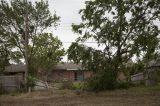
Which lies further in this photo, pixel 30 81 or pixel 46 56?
pixel 46 56

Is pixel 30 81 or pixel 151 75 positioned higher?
pixel 151 75

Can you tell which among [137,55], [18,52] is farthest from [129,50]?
[18,52]

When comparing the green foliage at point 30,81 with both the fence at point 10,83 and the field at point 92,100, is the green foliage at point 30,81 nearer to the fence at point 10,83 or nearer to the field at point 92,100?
the fence at point 10,83

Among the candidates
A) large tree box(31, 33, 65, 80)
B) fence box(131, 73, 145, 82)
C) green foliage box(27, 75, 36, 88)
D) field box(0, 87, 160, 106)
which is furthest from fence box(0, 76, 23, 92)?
large tree box(31, 33, 65, 80)

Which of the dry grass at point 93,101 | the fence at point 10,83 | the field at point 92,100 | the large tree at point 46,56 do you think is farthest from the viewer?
the large tree at point 46,56

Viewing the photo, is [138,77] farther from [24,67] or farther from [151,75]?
[24,67]

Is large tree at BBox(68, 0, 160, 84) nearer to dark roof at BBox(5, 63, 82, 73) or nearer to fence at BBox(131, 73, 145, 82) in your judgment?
fence at BBox(131, 73, 145, 82)

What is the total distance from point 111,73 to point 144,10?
664cm

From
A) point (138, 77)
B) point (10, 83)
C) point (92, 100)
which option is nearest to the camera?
point (92, 100)

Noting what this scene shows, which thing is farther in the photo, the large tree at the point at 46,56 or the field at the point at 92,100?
the large tree at the point at 46,56

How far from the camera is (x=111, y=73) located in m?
32.4

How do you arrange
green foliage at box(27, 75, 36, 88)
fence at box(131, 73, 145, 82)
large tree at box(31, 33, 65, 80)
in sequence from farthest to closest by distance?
1. large tree at box(31, 33, 65, 80)
2. fence at box(131, 73, 145, 82)
3. green foliage at box(27, 75, 36, 88)

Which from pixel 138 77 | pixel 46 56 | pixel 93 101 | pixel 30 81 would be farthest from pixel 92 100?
pixel 46 56

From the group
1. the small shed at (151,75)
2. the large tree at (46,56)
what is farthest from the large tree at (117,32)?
the large tree at (46,56)
